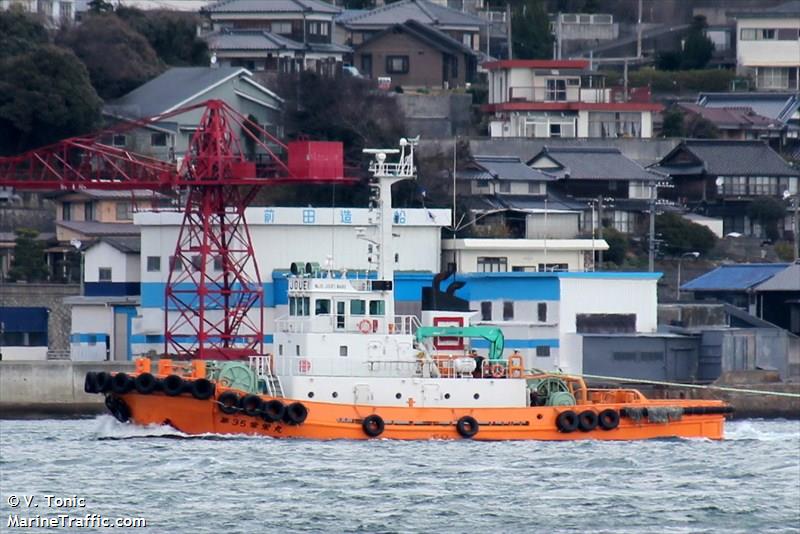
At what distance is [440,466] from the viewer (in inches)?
1226

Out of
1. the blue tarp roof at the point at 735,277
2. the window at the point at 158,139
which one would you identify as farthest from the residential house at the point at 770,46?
the window at the point at 158,139

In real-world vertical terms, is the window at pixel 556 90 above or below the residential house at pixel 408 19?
below

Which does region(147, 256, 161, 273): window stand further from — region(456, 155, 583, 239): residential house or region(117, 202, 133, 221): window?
region(456, 155, 583, 239): residential house

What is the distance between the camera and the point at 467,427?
114ft

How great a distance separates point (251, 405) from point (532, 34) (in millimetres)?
43012

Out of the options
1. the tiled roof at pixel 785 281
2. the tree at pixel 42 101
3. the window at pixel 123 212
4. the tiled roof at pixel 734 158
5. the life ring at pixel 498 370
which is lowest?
the life ring at pixel 498 370

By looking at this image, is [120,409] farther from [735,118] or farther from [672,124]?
[735,118]

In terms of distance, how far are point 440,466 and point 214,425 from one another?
15.9 ft

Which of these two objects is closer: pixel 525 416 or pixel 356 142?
pixel 525 416

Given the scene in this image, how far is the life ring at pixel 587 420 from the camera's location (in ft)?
116

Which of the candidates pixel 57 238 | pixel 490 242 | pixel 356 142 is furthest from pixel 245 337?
pixel 356 142

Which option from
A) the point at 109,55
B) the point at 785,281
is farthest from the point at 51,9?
the point at 785,281

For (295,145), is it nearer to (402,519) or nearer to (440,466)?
(440,466)

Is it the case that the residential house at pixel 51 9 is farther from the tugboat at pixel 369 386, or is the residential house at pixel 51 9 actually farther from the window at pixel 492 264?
the tugboat at pixel 369 386
